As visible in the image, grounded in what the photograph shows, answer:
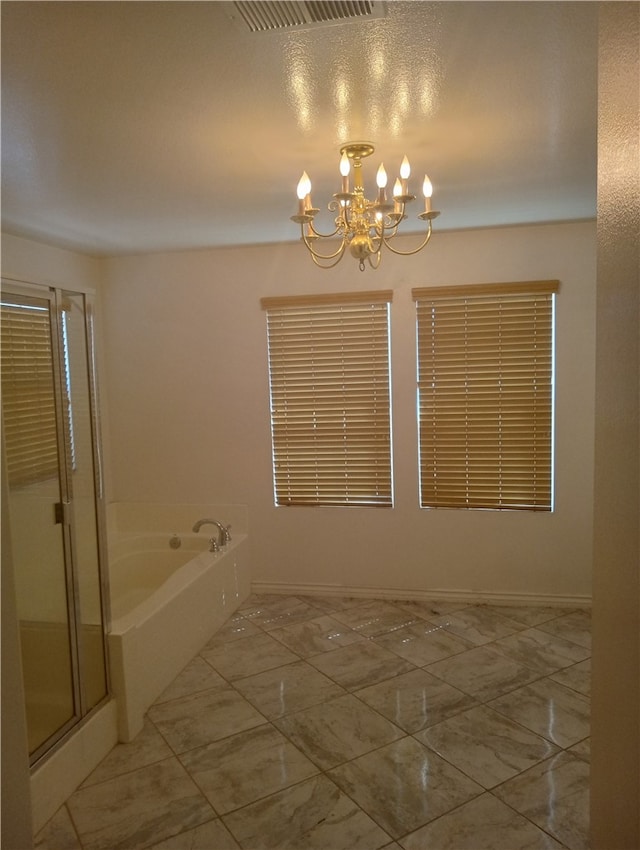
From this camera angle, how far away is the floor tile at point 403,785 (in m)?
2.30

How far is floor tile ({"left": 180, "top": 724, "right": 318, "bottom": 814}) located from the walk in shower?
1.77 feet

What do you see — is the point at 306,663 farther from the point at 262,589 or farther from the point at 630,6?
the point at 630,6

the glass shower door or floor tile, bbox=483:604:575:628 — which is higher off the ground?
the glass shower door

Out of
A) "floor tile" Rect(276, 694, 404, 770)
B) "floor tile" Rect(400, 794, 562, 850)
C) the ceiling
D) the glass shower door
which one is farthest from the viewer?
"floor tile" Rect(276, 694, 404, 770)

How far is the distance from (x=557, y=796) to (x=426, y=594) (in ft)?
6.68

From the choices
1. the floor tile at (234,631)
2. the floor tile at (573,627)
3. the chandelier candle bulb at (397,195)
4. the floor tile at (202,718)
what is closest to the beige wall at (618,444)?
the chandelier candle bulb at (397,195)

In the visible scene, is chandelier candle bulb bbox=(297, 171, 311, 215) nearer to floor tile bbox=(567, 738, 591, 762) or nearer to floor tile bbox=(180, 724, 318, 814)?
floor tile bbox=(180, 724, 318, 814)

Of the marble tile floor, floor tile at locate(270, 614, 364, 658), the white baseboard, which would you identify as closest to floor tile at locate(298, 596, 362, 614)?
the white baseboard

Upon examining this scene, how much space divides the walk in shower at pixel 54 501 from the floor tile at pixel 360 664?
122cm

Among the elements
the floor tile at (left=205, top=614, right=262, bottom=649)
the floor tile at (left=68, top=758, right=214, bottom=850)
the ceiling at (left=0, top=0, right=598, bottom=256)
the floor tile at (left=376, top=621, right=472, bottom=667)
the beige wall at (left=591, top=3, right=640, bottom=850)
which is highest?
the ceiling at (left=0, top=0, right=598, bottom=256)

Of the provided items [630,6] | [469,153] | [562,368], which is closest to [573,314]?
[562,368]

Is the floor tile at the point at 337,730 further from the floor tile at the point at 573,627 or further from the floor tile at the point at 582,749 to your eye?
the floor tile at the point at 573,627

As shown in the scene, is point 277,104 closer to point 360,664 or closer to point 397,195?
point 397,195

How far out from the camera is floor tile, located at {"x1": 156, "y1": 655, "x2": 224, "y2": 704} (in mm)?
3211
